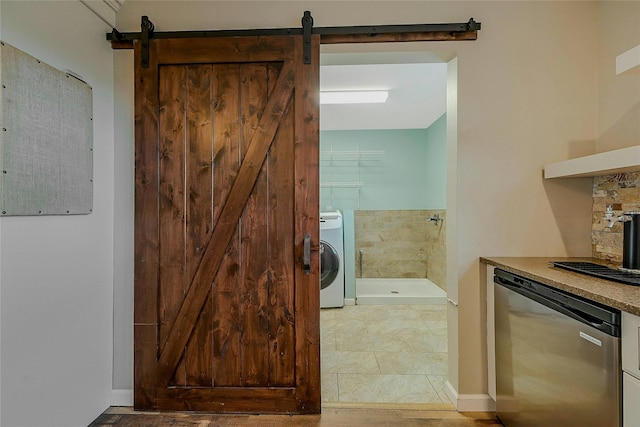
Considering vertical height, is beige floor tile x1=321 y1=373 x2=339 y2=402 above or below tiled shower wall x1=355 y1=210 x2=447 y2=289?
below

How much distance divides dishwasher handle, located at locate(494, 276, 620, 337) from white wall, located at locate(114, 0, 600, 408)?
12.7 inches

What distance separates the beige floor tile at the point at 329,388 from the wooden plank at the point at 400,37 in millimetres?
2246

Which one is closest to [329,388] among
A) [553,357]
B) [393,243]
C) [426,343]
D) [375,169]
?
[426,343]

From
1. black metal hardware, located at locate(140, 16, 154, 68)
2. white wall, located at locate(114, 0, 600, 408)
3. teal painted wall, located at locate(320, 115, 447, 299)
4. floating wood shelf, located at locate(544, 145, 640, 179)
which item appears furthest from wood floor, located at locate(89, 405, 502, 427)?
teal painted wall, located at locate(320, 115, 447, 299)

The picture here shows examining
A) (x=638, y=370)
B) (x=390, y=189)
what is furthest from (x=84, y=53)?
(x=390, y=189)

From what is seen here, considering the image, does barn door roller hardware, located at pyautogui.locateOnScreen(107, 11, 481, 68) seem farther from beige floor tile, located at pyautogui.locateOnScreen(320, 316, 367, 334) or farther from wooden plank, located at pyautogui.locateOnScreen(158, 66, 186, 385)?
beige floor tile, located at pyautogui.locateOnScreen(320, 316, 367, 334)

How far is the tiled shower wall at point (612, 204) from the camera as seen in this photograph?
1.75 m

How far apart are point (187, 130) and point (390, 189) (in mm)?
3782

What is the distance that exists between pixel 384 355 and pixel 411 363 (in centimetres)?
24

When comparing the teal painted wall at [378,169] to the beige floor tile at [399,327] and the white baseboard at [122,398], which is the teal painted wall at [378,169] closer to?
the beige floor tile at [399,327]

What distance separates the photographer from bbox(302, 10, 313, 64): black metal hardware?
Answer: 1.96 metres

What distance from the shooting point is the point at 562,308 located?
4.53 ft

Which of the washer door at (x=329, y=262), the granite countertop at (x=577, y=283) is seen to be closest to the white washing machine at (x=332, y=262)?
the washer door at (x=329, y=262)

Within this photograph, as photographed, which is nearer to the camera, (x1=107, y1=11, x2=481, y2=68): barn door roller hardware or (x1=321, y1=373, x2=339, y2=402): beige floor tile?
(x1=107, y1=11, x2=481, y2=68): barn door roller hardware
